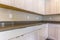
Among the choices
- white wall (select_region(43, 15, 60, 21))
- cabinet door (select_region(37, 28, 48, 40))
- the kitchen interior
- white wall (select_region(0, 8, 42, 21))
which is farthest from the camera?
white wall (select_region(43, 15, 60, 21))

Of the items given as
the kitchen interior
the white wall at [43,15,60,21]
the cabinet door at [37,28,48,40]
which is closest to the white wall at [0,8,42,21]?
the kitchen interior

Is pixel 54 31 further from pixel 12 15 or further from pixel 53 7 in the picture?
pixel 12 15

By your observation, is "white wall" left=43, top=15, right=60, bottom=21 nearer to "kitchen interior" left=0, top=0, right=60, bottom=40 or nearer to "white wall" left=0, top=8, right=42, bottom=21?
"kitchen interior" left=0, top=0, right=60, bottom=40

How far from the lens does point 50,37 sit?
356cm

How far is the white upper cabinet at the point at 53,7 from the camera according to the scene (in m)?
3.64

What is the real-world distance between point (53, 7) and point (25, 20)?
5.05 ft

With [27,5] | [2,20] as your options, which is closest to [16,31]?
[2,20]

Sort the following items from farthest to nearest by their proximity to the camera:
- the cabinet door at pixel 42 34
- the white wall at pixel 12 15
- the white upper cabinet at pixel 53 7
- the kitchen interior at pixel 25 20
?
the white upper cabinet at pixel 53 7 → the cabinet door at pixel 42 34 → the white wall at pixel 12 15 → the kitchen interior at pixel 25 20

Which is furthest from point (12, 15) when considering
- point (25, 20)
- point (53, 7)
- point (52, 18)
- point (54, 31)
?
point (52, 18)

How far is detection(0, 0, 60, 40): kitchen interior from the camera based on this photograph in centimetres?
147

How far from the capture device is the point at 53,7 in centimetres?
378

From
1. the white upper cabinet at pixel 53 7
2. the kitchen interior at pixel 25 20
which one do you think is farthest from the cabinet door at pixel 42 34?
the white upper cabinet at pixel 53 7

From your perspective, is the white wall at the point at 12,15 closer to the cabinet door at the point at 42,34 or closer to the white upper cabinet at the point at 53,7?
the cabinet door at the point at 42,34

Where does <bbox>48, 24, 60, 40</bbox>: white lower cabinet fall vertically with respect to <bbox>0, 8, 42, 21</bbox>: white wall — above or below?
below
